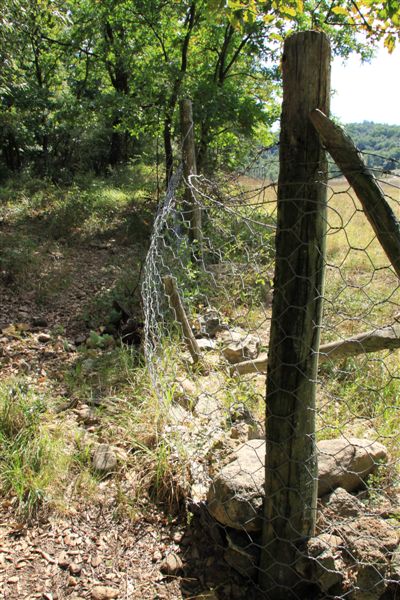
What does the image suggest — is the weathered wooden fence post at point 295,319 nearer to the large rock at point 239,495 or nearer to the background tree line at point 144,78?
the large rock at point 239,495

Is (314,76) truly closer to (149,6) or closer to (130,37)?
(149,6)

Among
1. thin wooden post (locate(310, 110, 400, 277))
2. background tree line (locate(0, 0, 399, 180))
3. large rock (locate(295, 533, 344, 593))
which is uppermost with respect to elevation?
background tree line (locate(0, 0, 399, 180))

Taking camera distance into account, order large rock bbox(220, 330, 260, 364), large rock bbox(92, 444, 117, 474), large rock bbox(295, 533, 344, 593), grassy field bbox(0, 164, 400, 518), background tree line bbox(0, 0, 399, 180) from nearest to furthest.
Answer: large rock bbox(295, 533, 344, 593)
grassy field bbox(0, 164, 400, 518)
large rock bbox(92, 444, 117, 474)
large rock bbox(220, 330, 260, 364)
background tree line bbox(0, 0, 399, 180)

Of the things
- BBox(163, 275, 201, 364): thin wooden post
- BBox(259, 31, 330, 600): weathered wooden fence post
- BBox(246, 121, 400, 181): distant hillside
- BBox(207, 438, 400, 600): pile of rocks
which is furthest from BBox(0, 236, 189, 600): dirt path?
BBox(246, 121, 400, 181): distant hillside

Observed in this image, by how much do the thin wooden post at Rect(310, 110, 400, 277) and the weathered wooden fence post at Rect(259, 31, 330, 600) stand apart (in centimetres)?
8

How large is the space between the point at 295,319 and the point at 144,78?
834 centimetres

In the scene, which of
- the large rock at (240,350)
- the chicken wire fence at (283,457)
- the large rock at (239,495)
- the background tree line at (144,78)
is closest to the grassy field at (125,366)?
the chicken wire fence at (283,457)

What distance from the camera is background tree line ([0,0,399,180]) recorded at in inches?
328

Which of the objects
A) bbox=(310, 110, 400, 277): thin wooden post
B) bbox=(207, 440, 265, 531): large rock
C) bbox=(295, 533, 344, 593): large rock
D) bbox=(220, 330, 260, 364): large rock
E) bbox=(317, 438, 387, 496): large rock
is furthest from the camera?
bbox=(220, 330, 260, 364): large rock

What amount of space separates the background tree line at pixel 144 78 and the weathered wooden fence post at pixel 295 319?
4.87 meters

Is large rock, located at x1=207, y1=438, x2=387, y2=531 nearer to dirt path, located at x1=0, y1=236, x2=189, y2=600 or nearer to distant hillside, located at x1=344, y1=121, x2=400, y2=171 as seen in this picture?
dirt path, located at x1=0, y1=236, x2=189, y2=600

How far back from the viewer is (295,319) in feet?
5.63

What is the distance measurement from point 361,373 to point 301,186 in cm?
236

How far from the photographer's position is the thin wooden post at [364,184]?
1.46 m
